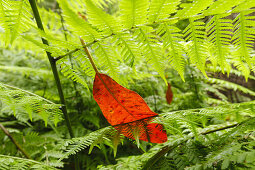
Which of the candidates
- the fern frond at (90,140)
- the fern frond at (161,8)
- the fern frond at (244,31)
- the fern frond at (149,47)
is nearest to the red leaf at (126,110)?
the fern frond at (90,140)

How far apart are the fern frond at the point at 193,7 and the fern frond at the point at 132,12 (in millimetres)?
122

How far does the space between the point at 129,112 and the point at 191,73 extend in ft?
5.03

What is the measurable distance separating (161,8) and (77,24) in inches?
10.4

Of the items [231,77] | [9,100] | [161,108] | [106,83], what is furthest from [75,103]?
[231,77]

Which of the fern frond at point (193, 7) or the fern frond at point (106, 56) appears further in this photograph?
the fern frond at point (106, 56)

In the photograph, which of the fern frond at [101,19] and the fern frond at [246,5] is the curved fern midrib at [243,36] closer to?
the fern frond at [246,5]

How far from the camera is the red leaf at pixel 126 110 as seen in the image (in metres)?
0.57

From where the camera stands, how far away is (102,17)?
19.8 inches

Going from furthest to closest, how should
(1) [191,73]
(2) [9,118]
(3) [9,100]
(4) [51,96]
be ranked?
1. (2) [9,118]
2. (1) [191,73]
3. (4) [51,96]
4. (3) [9,100]

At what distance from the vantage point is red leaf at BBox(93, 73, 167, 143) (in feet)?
1.86

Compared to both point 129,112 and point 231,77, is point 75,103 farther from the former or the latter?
point 231,77

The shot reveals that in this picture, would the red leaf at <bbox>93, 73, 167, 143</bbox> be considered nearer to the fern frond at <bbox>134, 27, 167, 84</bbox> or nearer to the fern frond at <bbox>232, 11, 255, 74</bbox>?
the fern frond at <bbox>134, 27, 167, 84</bbox>

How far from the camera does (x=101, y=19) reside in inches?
20.3

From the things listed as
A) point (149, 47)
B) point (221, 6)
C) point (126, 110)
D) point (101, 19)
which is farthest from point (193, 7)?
point (126, 110)
